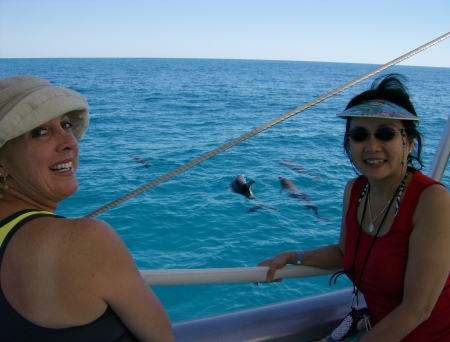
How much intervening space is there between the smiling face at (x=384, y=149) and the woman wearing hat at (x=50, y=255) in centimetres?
108

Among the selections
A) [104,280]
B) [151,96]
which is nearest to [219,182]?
[104,280]

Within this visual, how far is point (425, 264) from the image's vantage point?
1.66 metres

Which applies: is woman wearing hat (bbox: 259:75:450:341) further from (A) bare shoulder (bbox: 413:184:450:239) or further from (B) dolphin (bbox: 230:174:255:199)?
(B) dolphin (bbox: 230:174:255:199)

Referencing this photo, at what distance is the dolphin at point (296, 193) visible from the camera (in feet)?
30.6

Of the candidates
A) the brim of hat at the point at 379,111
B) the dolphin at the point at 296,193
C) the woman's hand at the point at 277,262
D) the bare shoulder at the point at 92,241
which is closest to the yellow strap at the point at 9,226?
the bare shoulder at the point at 92,241

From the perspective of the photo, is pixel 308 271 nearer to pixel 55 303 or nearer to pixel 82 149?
pixel 55 303

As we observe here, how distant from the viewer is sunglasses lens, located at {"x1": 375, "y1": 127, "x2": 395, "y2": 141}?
187cm

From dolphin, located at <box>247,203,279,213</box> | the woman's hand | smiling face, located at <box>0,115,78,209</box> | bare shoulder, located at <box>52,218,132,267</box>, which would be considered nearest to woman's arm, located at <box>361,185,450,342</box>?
the woman's hand

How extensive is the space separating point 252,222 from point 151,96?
23781 mm

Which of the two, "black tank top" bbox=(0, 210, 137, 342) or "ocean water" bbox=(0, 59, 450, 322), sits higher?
"black tank top" bbox=(0, 210, 137, 342)

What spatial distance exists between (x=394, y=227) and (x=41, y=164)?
138 centimetres

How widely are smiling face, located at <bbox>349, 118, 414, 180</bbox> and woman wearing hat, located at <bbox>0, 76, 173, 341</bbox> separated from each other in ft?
3.55

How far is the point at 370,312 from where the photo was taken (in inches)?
79.6

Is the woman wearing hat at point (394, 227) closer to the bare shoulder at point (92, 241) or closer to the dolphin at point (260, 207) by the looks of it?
the bare shoulder at point (92, 241)
